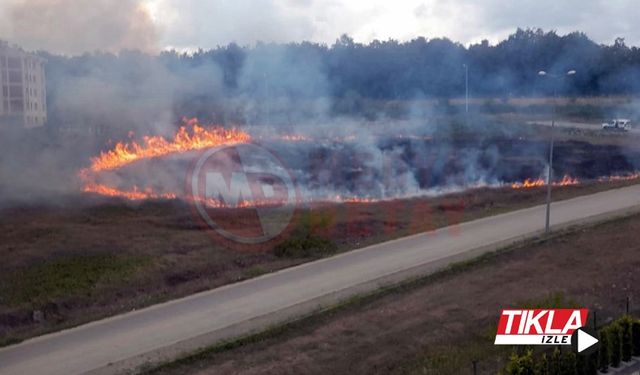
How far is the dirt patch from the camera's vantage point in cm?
1174

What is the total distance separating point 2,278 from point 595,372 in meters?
14.2

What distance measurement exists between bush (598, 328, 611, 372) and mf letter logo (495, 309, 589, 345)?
1.29ft

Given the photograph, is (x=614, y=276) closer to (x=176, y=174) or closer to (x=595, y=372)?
(x=595, y=372)

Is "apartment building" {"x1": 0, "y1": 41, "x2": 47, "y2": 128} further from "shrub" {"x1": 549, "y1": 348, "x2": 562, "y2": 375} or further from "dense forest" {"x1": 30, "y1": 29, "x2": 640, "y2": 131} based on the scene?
"shrub" {"x1": 549, "y1": 348, "x2": 562, "y2": 375}

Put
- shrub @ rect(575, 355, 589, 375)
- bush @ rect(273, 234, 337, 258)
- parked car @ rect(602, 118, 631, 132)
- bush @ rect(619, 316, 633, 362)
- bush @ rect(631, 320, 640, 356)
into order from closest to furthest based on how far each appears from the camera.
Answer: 1. shrub @ rect(575, 355, 589, 375)
2. bush @ rect(619, 316, 633, 362)
3. bush @ rect(631, 320, 640, 356)
4. bush @ rect(273, 234, 337, 258)
5. parked car @ rect(602, 118, 631, 132)

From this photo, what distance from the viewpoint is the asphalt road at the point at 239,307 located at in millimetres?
12555

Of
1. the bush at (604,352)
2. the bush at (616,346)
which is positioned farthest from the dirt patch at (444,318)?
the bush at (616,346)

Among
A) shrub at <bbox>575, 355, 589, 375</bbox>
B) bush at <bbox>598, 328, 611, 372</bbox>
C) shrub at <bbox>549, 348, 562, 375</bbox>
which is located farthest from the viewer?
bush at <bbox>598, 328, 611, 372</bbox>

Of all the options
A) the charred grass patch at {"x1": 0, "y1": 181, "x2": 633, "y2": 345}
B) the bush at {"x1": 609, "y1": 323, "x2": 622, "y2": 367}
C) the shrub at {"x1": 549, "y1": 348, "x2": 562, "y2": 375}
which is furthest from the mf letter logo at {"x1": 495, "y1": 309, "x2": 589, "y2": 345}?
the charred grass patch at {"x1": 0, "y1": 181, "x2": 633, "y2": 345}

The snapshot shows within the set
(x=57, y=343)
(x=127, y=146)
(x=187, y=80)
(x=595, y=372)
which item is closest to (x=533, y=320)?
(x=595, y=372)

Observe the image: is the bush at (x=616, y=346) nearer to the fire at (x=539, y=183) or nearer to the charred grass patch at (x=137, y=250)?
the charred grass patch at (x=137, y=250)

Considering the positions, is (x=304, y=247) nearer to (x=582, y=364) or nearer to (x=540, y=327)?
(x=540, y=327)

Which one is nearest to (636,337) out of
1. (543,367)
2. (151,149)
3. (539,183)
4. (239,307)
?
(543,367)

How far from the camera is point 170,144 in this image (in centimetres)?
3522
